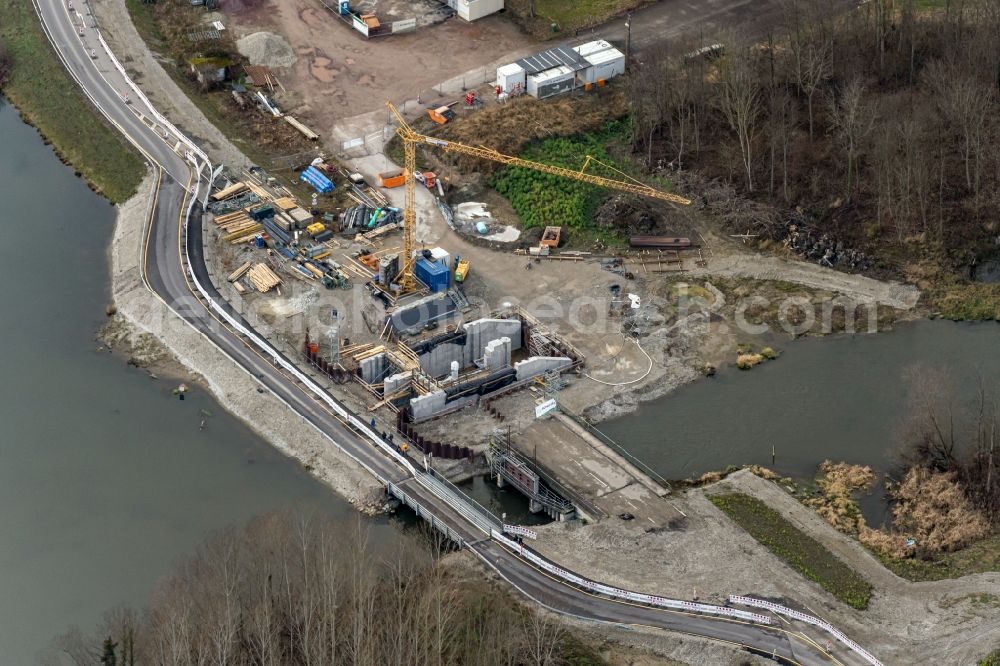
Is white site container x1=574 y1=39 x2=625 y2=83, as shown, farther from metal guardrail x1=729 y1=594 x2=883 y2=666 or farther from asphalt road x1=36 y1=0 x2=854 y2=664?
metal guardrail x1=729 y1=594 x2=883 y2=666

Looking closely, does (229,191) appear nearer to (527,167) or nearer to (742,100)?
(527,167)

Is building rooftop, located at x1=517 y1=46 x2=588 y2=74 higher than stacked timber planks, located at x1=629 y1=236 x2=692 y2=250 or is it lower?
higher

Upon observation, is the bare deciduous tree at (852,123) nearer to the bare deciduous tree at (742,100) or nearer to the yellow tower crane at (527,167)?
the bare deciduous tree at (742,100)

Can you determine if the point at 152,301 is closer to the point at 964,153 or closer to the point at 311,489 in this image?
the point at 311,489

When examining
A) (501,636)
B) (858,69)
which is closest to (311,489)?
(501,636)

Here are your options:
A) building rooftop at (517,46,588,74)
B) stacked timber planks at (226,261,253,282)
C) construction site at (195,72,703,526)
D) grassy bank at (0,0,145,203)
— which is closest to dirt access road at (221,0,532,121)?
building rooftop at (517,46,588,74)

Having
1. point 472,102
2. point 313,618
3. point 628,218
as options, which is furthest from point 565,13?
point 313,618
